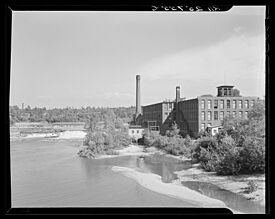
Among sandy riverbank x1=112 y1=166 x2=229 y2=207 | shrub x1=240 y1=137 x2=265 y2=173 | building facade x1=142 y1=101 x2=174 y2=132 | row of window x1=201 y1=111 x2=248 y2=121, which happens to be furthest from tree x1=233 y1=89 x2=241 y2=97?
sandy riverbank x1=112 y1=166 x2=229 y2=207

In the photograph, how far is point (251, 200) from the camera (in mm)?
1620

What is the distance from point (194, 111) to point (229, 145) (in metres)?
0.30

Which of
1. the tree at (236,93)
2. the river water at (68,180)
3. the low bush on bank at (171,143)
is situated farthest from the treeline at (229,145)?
the river water at (68,180)

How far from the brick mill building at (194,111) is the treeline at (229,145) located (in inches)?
1.7

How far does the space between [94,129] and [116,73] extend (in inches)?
15.3

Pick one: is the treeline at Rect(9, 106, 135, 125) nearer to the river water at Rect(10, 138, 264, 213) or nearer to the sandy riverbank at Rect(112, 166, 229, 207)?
the river water at Rect(10, 138, 264, 213)

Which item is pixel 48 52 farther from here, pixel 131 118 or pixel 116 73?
pixel 131 118

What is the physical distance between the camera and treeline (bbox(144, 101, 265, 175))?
1.67 metres

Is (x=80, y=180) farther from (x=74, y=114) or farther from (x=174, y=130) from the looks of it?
(x=174, y=130)

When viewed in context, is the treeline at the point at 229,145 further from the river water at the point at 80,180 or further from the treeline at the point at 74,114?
the treeline at the point at 74,114

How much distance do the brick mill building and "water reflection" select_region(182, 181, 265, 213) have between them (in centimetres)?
33

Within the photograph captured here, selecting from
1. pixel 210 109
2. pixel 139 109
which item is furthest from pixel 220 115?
pixel 139 109

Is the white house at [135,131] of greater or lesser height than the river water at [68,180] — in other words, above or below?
above

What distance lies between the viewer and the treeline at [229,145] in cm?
167
